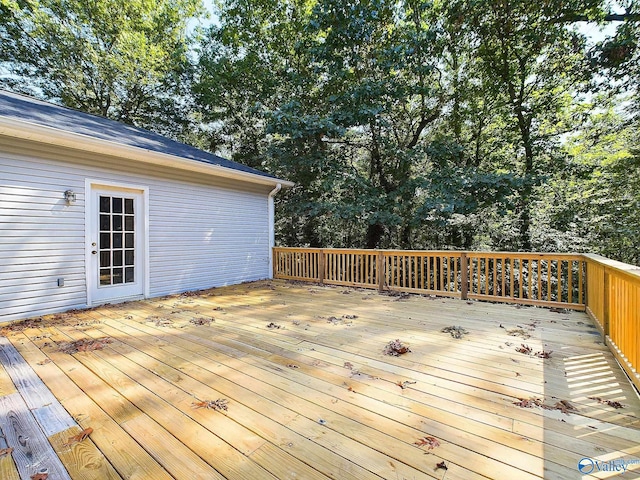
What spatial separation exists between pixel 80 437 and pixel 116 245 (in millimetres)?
3995

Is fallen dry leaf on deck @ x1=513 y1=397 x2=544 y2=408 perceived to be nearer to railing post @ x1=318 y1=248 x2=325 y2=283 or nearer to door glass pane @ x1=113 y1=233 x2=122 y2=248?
railing post @ x1=318 y1=248 x2=325 y2=283

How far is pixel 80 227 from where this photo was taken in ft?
14.6

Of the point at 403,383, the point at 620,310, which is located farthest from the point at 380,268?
the point at 403,383

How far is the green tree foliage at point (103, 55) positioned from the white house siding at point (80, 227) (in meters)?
8.40

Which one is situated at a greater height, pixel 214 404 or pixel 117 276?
pixel 117 276

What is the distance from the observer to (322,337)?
10.5 ft

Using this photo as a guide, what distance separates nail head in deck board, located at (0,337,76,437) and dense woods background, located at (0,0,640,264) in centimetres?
612

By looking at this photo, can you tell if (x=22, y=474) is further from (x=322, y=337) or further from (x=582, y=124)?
(x=582, y=124)

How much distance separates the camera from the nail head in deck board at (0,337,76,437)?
175 cm

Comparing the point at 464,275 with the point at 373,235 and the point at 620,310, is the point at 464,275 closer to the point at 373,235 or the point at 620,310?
the point at 620,310

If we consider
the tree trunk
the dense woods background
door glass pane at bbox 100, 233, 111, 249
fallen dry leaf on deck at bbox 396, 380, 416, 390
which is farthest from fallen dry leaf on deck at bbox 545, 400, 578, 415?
the tree trunk

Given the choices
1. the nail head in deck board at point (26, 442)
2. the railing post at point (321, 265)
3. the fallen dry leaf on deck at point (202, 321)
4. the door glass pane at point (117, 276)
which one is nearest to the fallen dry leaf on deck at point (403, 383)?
the nail head in deck board at point (26, 442)

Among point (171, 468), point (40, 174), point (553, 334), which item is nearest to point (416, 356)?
point (553, 334)

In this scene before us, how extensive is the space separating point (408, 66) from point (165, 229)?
6.99 m
